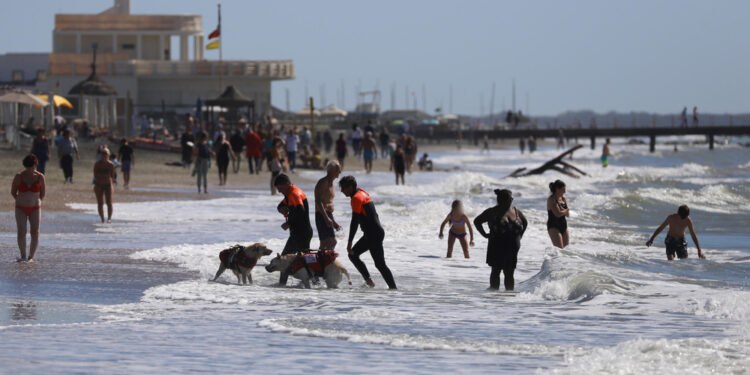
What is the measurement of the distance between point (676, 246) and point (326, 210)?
16.5 ft

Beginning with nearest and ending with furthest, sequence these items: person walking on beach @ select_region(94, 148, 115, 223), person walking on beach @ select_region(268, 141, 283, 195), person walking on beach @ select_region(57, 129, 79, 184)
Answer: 1. person walking on beach @ select_region(94, 148, 115, 223)
2. person walking on beach @ select_region(268, 141, 283, 195)
3. person walking on beach @ select_region(57, 129, 79, 184)

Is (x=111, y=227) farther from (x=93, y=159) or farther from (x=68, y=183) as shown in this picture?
(x=93, y=159)

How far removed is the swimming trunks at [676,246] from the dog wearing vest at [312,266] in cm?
510

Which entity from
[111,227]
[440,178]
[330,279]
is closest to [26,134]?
[440,178]

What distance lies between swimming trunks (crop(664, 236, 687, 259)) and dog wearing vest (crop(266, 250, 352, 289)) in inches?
201

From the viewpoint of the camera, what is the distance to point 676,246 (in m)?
14.4

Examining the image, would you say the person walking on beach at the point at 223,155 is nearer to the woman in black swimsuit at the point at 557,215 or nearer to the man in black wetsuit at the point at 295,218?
the woman in black swimsuit at the point at 557,215

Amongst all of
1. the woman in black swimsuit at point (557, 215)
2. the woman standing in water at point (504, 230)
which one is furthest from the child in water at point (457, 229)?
the woman standing in water at point (504, 230)

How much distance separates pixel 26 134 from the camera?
121ft

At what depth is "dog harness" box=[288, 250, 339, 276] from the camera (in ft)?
36.8

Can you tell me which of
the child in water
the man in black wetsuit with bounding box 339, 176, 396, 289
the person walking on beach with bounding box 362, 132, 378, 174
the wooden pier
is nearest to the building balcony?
the wooden pier

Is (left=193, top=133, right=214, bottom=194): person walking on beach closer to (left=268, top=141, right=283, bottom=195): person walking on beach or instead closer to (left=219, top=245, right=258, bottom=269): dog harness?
(left=268, top=141, right=283, bottom=195): person walking on beach

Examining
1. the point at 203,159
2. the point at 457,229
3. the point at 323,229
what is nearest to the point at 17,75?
the point at 203,159

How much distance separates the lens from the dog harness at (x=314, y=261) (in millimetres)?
11227
